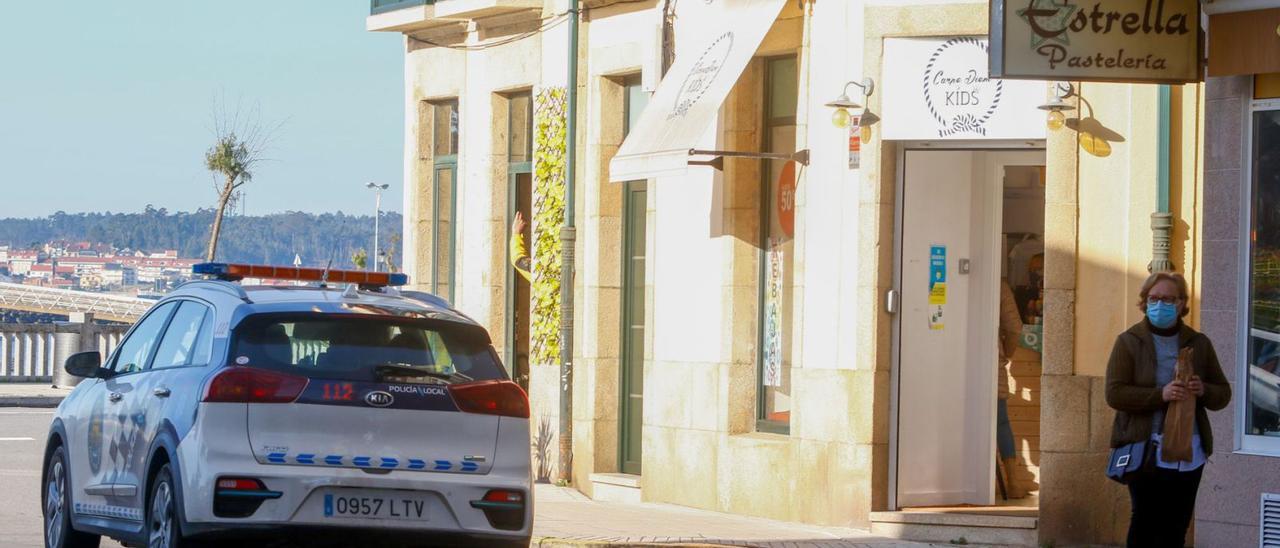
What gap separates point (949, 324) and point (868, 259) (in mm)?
886

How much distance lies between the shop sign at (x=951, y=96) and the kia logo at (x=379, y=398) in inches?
219

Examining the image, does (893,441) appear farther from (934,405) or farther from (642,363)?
(642,363)

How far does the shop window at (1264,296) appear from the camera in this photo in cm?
1186

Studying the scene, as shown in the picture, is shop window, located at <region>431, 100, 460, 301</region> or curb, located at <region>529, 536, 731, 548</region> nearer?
curb, located at <region>529, 536, 731, 548</region>

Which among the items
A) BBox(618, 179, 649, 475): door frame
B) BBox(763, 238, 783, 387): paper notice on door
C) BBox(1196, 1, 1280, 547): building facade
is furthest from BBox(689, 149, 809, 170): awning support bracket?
BBox(1196, 1, 1280, 547): building facade

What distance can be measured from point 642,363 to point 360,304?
303 inches

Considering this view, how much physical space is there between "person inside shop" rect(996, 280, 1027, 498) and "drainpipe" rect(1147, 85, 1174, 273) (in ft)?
6.43

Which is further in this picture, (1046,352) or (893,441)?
(893,441)

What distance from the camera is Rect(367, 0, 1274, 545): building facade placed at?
1290cm

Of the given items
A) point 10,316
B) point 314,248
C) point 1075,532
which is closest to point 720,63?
point 1075,532

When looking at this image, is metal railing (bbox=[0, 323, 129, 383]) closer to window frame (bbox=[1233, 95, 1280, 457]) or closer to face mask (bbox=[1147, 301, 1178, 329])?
window frame (bbox=[1233, 95, 1280, 457])

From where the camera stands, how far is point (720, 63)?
15.0 meters

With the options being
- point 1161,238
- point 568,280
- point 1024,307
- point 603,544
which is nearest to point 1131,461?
point 1161,238

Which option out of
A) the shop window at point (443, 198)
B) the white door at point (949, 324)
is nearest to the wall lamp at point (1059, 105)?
the white door at point (949, 324)
